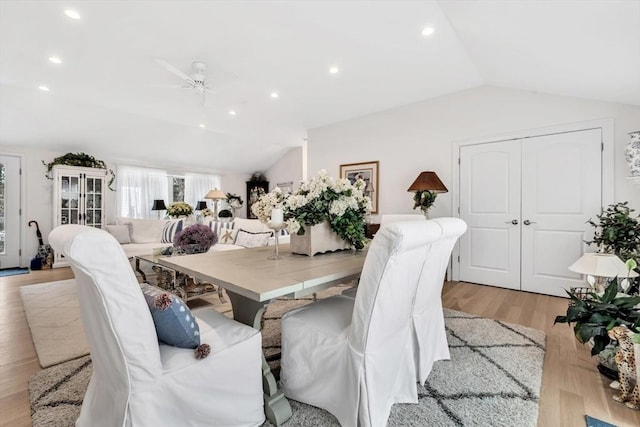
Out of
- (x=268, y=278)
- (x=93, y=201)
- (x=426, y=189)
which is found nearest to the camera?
(x=268, y=278)

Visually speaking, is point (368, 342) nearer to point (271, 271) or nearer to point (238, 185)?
point (271, 271)

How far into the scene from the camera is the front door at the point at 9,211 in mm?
5012

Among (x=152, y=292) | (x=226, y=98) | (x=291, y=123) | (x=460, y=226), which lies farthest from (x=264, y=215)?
(x=291, y=123)

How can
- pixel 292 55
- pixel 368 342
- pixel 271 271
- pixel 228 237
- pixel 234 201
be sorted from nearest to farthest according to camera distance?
pixel 368 342, pixel 271 271, pixel 292 55, pixel 228 237, pixel 234 201

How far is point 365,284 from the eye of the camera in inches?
48.1

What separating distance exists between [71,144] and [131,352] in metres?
6.04

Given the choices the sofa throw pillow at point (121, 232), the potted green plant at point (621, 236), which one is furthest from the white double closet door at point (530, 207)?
the sofa throw pillow at point (121, 232)

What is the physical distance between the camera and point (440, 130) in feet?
13.6

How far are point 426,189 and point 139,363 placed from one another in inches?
137

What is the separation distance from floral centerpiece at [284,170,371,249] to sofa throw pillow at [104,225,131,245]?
15.2ft

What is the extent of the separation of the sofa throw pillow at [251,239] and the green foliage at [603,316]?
3229mm

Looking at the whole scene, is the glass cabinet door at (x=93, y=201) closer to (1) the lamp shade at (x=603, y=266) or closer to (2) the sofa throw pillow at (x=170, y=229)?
(2) the sofa throw pillow at (x=170, y=229)

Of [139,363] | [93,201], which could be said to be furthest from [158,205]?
[139,363]

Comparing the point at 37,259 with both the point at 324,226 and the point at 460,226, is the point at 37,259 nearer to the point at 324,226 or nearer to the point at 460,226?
the point at 324,226
